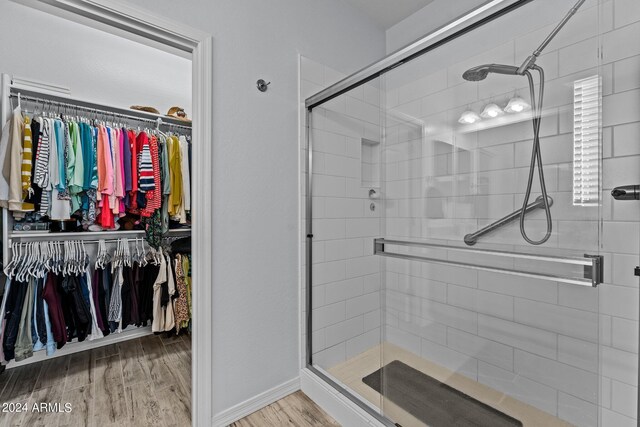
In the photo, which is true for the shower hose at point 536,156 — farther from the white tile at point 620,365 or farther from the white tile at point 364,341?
the white tile at point 364,341

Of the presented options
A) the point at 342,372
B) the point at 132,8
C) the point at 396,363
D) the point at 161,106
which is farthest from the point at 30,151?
the point at 396,363

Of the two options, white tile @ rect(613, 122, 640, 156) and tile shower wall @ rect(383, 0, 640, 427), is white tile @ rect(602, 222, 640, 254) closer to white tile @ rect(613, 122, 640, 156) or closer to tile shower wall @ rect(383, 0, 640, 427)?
tile shower wall @ rect(383, 0, 640, 427)

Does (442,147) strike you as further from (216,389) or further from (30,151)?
(30,151)

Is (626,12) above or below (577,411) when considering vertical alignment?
above

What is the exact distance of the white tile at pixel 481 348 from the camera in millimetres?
1254

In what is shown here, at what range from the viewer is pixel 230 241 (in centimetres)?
151

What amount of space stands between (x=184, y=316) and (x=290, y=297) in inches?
49.5

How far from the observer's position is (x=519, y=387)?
119cm

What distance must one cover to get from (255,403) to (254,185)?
1.20 metres

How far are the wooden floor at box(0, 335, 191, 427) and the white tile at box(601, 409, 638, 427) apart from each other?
6.21 feet

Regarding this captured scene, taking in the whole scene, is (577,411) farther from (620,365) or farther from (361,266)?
(361,266)

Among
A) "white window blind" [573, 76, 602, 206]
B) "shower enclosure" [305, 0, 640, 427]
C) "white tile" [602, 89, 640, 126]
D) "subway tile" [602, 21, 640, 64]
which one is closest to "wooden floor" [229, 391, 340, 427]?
"shower enclosure" [305, 0, 640, 427]

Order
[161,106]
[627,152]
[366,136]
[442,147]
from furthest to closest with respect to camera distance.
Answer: [161,106]
[366,136]
[442,147]
[627,152]

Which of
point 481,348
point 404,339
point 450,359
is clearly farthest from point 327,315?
point 481,348
